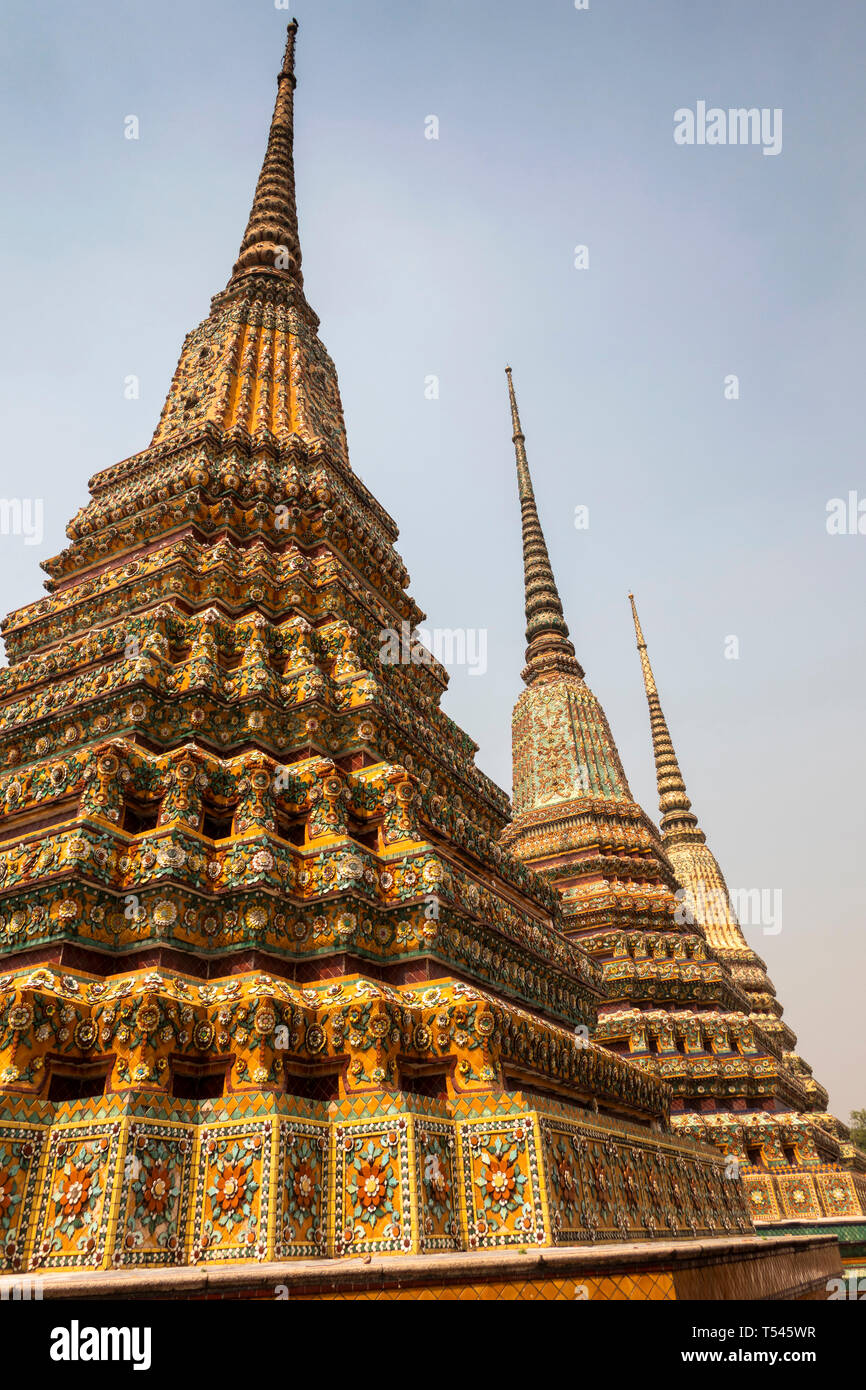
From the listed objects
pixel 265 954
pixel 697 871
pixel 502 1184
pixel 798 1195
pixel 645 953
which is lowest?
pixel 798 1195

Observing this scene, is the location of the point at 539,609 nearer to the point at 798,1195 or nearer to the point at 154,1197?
the point at 798,1195

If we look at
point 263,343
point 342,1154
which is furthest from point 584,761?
point 342,1154

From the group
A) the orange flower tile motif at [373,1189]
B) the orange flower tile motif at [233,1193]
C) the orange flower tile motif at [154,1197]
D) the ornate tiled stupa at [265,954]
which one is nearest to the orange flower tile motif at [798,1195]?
the ornate tiled stupa at [265,954]

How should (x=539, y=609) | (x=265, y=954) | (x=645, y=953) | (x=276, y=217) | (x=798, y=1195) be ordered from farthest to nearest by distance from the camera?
(x=539, y=609), (x=645, y=953), (x=276, y=217), (x=798, y=1195), (x=265, y=954)

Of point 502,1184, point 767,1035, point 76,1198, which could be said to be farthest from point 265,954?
point 767,1035

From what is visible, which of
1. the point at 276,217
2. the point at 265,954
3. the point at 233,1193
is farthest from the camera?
the point at 276,217

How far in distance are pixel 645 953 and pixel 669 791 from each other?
18.2 m

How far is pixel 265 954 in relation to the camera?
5.32m

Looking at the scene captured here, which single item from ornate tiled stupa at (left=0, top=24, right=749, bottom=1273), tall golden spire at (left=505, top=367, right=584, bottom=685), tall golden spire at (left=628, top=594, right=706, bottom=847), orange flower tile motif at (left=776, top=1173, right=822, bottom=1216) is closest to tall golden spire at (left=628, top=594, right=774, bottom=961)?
tall golden spire at (left=628, top=594, right=706, bottom=847)

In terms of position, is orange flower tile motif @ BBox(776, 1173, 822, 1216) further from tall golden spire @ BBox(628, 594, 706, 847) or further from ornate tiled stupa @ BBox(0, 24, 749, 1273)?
tall golden spire @ BBox(628, 594, 706, 847)

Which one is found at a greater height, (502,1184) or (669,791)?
(669,791)

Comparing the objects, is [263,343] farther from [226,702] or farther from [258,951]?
[258,951]

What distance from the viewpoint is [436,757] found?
8.15 m
